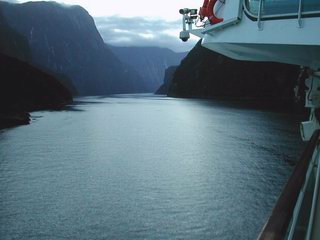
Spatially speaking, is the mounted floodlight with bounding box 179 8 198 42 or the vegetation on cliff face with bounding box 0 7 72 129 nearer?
the mounted floodlight with bounding box 179 8 198 42

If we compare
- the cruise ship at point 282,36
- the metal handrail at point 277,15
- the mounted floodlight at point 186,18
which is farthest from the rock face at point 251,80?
the metal handrail at point 277,15

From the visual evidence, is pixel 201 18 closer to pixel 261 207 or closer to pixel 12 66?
pixel 261 207

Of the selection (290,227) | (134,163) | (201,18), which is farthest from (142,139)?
(290,227)

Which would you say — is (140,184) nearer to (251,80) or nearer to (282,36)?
(282,36)

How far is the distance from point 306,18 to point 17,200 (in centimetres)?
2362

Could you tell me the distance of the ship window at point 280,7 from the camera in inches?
220

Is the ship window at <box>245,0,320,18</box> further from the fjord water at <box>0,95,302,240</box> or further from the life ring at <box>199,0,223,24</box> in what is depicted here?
the fjord water at <box>0,95,302,240</box>

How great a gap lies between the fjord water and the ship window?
16.0 meters

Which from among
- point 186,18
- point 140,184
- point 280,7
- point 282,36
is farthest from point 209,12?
point 140,184

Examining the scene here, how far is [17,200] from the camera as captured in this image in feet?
81.8

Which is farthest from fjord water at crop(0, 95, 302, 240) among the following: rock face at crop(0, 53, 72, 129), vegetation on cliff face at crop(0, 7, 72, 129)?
rock face at crop(0, 53, 72, 129)

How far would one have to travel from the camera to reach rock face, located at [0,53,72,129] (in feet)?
334

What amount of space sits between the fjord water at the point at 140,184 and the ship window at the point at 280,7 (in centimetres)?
1596

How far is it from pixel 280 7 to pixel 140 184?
25.6 metres
